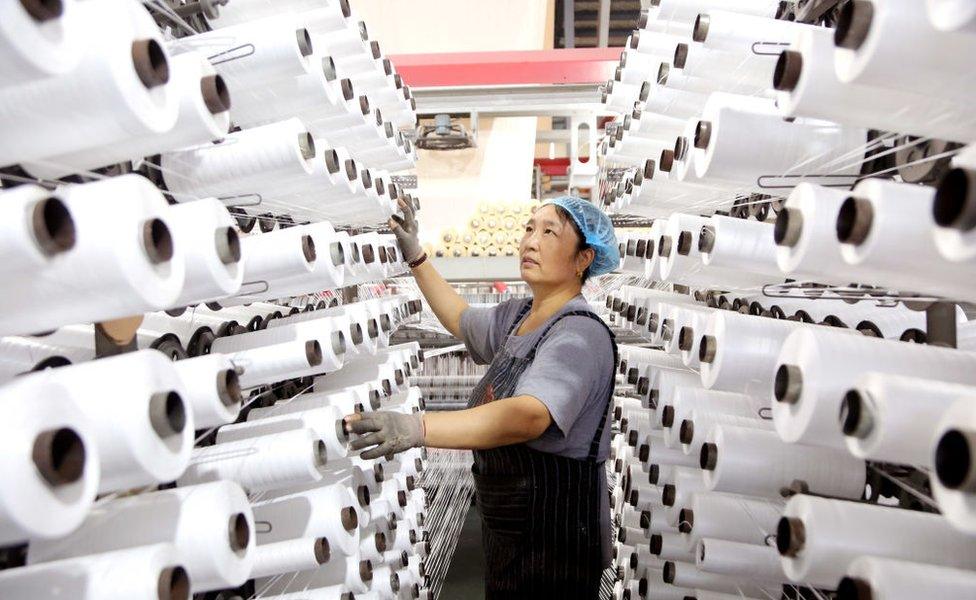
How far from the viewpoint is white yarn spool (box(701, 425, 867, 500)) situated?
1047 mm

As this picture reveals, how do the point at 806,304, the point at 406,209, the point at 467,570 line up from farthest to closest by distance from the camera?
the point at 467,570 < the point at 406,209 < the point at 806,304

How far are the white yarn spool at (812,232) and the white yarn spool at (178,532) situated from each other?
2.26 ft

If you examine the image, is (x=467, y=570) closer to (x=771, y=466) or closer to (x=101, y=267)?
(x=771, y=466)

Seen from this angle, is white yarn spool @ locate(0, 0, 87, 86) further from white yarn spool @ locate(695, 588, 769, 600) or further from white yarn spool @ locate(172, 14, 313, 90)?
white yarn spool @ locate(695, 588, 769, 600)

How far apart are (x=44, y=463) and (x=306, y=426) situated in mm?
740

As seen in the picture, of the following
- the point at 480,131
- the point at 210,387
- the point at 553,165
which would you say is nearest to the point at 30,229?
the point at 210,387

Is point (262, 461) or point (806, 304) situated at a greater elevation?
point (806, 304)

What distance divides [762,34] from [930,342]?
537 mm

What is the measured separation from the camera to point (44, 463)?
0.49m

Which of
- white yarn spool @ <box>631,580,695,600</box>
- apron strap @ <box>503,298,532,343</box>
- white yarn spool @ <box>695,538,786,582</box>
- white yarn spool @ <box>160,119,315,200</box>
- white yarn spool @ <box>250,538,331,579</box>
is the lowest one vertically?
white yarn spool @ <box>631,580,695,600</box>

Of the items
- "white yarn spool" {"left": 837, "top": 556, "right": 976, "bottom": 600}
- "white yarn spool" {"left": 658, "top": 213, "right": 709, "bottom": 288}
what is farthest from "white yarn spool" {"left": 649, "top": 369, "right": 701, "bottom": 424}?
"white yarn spool" {"left": 837, "top": 556, "right": 976, "bottom": 600}

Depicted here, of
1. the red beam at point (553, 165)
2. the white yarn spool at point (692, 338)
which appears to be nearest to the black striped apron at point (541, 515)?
the white yarn spool at point (692, 338)

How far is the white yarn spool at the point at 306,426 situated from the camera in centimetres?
121

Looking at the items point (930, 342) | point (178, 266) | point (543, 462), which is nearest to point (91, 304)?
point (178, 266)
